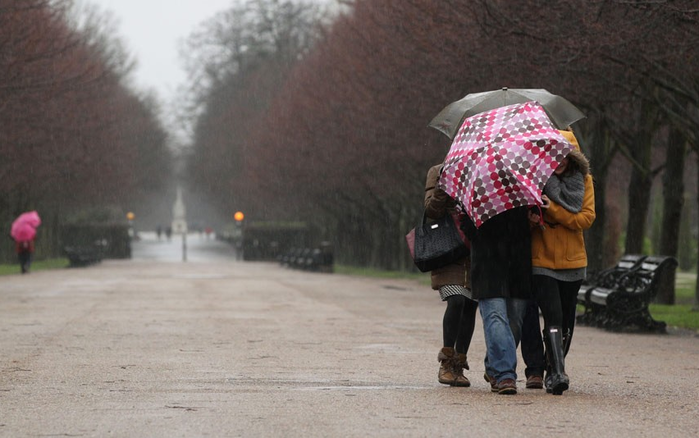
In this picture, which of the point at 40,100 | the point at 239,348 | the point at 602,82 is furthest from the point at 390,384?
the point at 40,100

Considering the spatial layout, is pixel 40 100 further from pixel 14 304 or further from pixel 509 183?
pixel 509 183

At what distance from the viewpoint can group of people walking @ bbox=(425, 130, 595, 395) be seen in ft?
30.5

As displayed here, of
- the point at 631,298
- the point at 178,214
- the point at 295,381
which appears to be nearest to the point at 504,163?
the point at 295,381

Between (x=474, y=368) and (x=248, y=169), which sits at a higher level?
(x=248, y=169)

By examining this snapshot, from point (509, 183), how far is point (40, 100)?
27.5m

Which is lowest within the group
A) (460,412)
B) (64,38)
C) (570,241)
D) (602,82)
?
(460,412)

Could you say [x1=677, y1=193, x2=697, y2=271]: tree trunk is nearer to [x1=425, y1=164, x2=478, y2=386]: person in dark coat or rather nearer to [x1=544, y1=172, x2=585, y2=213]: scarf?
[x1=425, y1=164, x2=478, y2=386]: person in dark coat

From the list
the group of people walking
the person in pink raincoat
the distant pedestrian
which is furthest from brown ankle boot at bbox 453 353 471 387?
the distant pedestrian

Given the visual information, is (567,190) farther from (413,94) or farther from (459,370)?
(413,94)

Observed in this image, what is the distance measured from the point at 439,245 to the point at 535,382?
1.14 metres

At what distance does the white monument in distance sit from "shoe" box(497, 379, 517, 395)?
5827 inches

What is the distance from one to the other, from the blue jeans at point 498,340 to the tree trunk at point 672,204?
49.3 feet

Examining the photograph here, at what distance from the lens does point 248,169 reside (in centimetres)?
7000

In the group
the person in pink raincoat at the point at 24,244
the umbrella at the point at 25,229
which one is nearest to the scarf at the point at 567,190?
the person in pink raincoat at the point at 24,244
